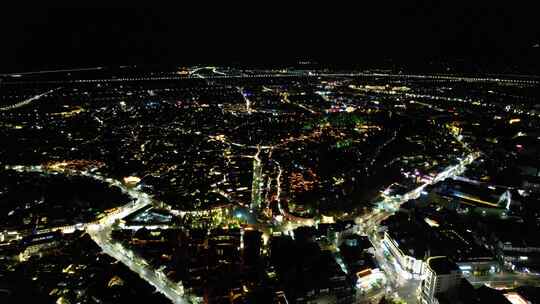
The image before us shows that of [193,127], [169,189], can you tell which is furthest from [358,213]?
[193,127]

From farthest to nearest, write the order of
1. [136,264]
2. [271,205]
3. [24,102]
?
1. [24,102]
2. [271,205]
3. [136,264]

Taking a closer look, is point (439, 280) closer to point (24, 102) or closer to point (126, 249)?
point (126, 249)

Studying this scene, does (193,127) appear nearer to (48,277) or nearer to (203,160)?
(203,160)

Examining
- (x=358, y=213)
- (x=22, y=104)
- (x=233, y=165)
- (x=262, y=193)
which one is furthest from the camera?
(x=22, y=104)

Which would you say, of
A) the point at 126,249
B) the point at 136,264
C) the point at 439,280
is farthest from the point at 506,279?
the point at 126,249

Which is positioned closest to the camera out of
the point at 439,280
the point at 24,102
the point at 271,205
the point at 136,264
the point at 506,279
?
the point at 439,280

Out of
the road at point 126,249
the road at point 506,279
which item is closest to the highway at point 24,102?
the road at point 126,249
